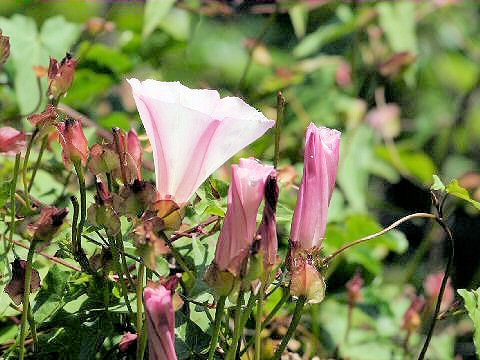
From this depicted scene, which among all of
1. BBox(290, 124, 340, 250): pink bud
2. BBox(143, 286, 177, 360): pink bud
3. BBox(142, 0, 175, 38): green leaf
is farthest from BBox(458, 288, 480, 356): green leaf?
BBox(142, 0, 175, 38): green leaf

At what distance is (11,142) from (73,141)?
0.12 m

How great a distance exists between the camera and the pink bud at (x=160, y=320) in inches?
16.5

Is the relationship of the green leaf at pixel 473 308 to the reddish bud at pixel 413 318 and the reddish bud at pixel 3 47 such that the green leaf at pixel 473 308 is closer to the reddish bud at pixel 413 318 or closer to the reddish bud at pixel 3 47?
the reddish bud at pixel 413 318

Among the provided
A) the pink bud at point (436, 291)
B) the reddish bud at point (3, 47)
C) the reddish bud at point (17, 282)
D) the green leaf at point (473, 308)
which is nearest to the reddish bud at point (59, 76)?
the reddish bud at point (3, 47)

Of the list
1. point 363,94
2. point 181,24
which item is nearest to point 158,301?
point 181,24

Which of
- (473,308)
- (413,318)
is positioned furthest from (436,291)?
(473,308)

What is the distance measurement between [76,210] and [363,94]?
93cm

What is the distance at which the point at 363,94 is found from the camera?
1354 millimetres

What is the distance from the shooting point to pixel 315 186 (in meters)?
0.50

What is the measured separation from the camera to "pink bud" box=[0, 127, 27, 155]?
0.59 meters

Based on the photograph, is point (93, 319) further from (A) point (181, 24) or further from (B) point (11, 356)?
(A) point (181, 24)

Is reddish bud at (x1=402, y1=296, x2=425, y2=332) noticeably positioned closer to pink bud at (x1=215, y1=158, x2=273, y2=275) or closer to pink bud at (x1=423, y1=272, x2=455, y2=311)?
pink bud at (x1=423, y1=272, x2=455, y2=311)

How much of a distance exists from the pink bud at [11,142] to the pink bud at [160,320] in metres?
0.22

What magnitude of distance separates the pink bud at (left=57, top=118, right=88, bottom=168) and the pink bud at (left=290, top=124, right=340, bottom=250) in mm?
134
